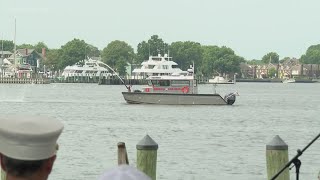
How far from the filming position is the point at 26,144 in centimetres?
443

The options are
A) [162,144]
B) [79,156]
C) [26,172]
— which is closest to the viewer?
[26,172]

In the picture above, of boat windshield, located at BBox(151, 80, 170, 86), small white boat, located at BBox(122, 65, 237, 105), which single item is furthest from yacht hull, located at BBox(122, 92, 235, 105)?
boat windshield, located at BBox(151, 80, 170, 86)

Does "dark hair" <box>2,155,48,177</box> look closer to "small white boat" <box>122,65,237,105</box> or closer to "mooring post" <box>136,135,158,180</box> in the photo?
"mooring post" <box>136,135,158,180</box>

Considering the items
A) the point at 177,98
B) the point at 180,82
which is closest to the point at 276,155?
the point at 180,82

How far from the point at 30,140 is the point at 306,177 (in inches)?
975

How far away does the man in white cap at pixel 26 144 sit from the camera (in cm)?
441

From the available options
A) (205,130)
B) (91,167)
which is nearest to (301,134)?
(205,130)

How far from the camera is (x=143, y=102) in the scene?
8094cm

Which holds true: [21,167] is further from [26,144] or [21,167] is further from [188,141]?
[188,141]

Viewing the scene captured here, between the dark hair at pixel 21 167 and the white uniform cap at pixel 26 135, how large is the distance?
0.06 feet

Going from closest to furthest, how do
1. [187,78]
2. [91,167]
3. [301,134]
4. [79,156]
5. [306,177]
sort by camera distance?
[306,177] < [91,167] < [79,156] < [301,134] < [187,78]

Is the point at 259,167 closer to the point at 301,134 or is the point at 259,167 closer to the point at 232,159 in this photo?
the point at 232,159

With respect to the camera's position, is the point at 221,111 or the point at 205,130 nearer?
the point at 205,130

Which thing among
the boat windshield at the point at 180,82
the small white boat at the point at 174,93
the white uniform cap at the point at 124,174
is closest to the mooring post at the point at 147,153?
the white uniform cap at the point at 124,174
